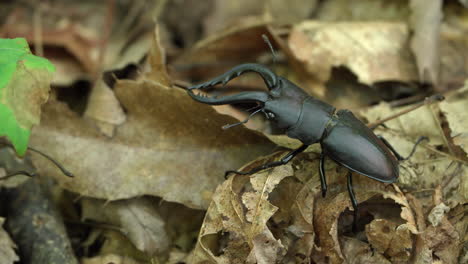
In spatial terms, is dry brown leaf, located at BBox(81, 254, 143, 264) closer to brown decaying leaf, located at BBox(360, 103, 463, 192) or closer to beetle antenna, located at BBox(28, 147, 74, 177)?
beetle antenna, located at BBox(28, 147, 74, 177)

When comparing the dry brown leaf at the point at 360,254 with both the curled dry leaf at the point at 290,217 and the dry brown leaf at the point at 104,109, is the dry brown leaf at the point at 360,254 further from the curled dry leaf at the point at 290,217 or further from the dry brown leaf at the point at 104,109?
the dry brown leaf at the point at 104,109

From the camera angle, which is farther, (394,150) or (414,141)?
(414,141)

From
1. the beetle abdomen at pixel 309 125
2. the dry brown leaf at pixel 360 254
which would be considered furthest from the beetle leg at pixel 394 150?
the dry brown leaf at pixel 360 254

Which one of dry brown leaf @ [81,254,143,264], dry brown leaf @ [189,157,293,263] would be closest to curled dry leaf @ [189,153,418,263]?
dry brown leaf @ [189,157,293,263]

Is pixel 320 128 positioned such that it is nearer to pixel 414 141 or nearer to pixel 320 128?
pixel 320 128

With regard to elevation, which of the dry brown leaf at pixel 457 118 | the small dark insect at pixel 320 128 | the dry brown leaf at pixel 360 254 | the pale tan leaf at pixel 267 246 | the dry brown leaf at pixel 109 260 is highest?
the small dark insect at pixel 320 128

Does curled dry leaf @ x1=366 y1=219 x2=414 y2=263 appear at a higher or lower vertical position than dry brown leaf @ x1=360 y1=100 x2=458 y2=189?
lower

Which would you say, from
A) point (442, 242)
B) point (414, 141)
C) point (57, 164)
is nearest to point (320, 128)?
point (414, 141)
